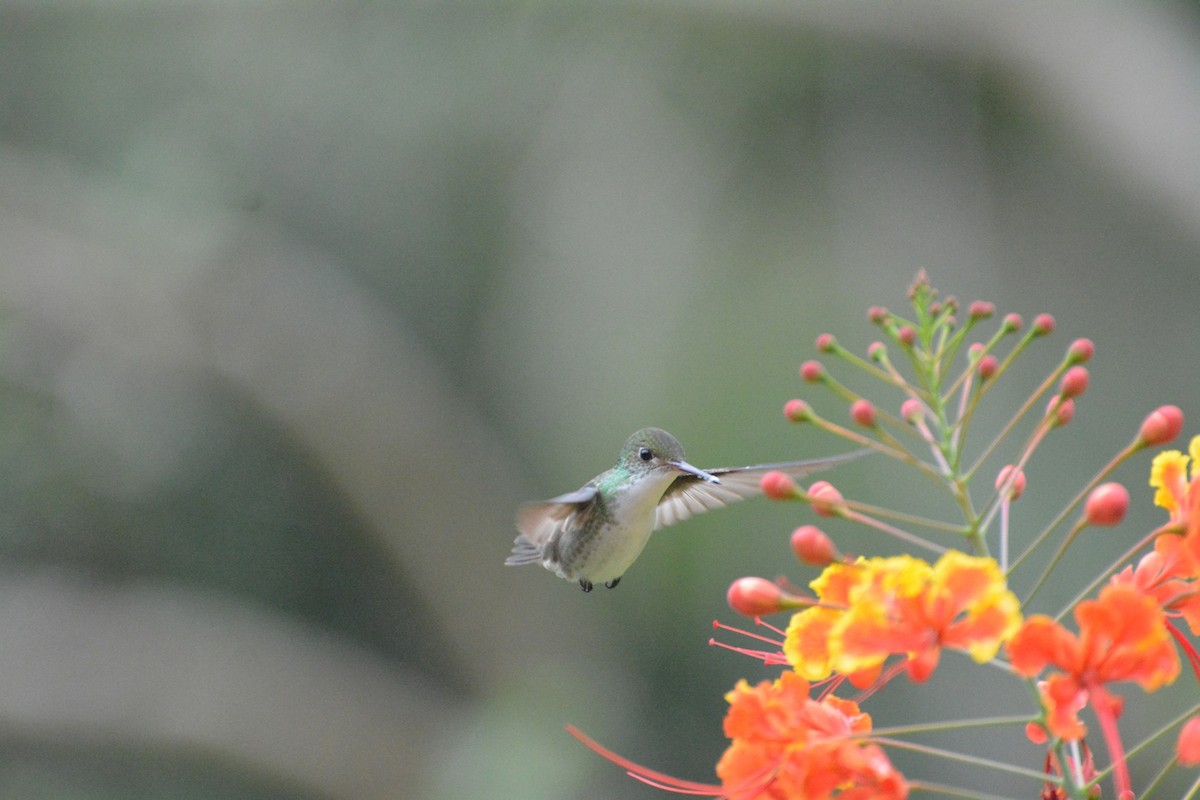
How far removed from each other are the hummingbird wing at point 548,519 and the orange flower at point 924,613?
0.57m

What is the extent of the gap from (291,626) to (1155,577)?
545 centimetres

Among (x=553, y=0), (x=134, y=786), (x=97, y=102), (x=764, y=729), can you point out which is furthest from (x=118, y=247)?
(x=764, y=729)

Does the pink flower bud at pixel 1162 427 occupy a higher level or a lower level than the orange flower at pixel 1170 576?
higher

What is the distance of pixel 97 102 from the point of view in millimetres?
5691

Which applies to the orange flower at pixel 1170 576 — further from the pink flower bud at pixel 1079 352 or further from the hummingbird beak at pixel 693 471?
the hummingbird beak at pixel 693 471

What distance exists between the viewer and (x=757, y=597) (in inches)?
49.7

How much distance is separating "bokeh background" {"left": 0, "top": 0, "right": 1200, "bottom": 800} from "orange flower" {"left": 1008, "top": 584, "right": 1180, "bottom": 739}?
366 centimetres

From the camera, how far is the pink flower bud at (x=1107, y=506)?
3.72 ft

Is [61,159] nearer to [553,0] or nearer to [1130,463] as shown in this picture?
[553,0]

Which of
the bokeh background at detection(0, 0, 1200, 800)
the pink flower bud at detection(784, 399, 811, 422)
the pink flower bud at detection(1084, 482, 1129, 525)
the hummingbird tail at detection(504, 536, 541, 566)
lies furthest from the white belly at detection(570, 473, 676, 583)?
the bokeh background at detection(0, 0, 1200, 800)

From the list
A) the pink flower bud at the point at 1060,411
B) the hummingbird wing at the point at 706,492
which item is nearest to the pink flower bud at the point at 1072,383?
the pink flower bud at the point at 1060,411

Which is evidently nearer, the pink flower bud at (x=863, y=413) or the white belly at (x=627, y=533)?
the pink flower bud at (x=863, y=413)

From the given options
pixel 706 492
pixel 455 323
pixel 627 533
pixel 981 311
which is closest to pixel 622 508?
pixel 627 533

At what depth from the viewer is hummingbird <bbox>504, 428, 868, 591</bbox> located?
6.32 feet
